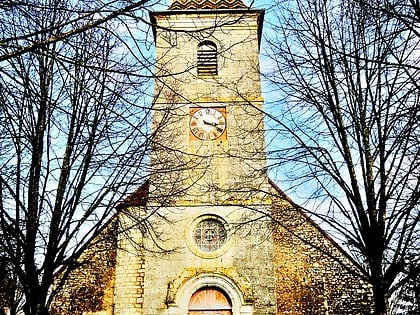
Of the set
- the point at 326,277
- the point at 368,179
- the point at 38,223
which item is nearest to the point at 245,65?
the point at 326,277

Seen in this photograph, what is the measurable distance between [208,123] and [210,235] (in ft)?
11.8

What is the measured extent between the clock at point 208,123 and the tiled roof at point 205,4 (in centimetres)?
380

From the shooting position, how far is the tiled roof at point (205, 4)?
17.7 m

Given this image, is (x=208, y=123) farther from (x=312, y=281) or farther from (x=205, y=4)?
(x=312, y=281)

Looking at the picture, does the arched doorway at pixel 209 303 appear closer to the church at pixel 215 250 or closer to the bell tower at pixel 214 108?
the church at pixel 215 250

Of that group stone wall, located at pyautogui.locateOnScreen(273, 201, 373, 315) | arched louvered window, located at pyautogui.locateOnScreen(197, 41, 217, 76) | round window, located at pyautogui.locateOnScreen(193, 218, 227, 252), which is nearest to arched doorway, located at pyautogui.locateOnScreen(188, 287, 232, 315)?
round window, located at pyautogui.locateOnScreen(193, 218, 227, 252)

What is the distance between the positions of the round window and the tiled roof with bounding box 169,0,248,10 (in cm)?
737

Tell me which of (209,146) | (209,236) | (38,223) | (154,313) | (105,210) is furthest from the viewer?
(209,146)

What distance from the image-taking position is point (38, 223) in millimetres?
8430

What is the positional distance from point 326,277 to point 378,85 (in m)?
8.25

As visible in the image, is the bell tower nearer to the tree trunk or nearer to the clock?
the clock

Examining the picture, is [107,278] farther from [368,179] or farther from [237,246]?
[368,179]

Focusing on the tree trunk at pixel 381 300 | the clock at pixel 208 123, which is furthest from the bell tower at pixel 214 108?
the tree trunk at pixel 381 300

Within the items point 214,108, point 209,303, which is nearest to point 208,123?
point 214,108
